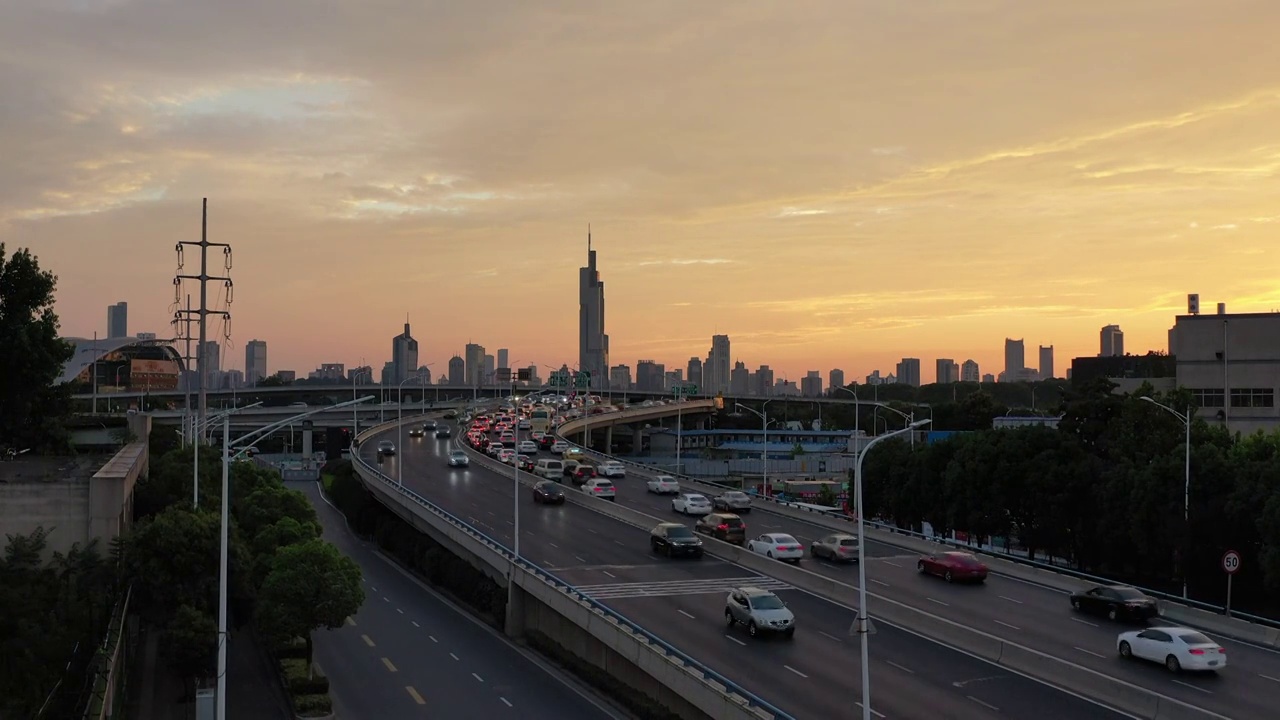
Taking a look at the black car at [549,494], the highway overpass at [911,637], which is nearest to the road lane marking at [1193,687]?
the highway overpass at [911,637]

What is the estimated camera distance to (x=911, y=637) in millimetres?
33031

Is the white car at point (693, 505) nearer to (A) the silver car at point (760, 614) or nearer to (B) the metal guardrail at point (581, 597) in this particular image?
(B) the metal guardrail at point (581, 597)

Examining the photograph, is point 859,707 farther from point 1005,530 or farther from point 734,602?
point 1005,530

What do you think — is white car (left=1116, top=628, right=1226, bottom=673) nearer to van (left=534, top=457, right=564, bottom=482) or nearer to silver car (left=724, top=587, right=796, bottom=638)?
silver car (left=724, top=587, right=796, bottom=638)

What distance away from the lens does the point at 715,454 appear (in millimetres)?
164500

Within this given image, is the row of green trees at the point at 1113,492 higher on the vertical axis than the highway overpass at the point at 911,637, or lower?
higher

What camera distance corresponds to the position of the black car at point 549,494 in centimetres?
6316

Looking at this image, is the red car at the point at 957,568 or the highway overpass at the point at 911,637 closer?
the highway overpass at the point at 911,637

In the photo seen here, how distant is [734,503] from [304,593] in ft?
98.7

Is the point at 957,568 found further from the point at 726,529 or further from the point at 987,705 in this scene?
the point at 987,705

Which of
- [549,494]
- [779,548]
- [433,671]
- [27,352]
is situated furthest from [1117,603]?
[27,352]

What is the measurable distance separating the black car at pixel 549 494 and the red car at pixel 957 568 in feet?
87.5

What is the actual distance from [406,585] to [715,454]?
10891 centimetres

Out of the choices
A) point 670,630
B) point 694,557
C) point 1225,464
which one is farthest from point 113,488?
point 1225,464
